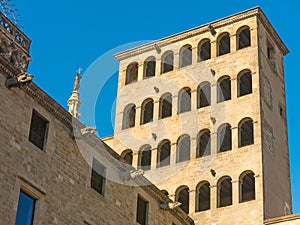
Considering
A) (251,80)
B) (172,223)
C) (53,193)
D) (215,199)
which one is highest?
(251,80)

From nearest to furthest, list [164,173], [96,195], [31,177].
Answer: [31,177] < [96,195] < [164,173]

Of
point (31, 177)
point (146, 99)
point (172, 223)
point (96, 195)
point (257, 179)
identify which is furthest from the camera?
point (146, 99)

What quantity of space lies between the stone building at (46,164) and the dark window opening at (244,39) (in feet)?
57.1

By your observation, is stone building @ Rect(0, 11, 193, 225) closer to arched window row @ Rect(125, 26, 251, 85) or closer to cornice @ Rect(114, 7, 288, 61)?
arched window row @ Rect(125, 26, 251, 85)

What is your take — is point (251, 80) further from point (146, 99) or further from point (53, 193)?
point (53, 193)

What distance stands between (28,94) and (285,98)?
24.4 metres

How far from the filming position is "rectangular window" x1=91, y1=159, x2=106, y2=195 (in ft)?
90.5

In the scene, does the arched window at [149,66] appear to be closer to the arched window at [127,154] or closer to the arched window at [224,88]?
the arched window at [224,88]

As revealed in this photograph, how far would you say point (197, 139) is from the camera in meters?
41.4

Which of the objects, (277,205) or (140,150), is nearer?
(277,205)

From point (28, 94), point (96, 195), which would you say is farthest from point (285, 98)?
point (28, 94)

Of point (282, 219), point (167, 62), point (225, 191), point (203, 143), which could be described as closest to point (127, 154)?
point (203, 143)

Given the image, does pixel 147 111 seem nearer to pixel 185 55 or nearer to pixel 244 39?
pixel 185 55

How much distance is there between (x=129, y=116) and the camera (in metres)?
45.6
